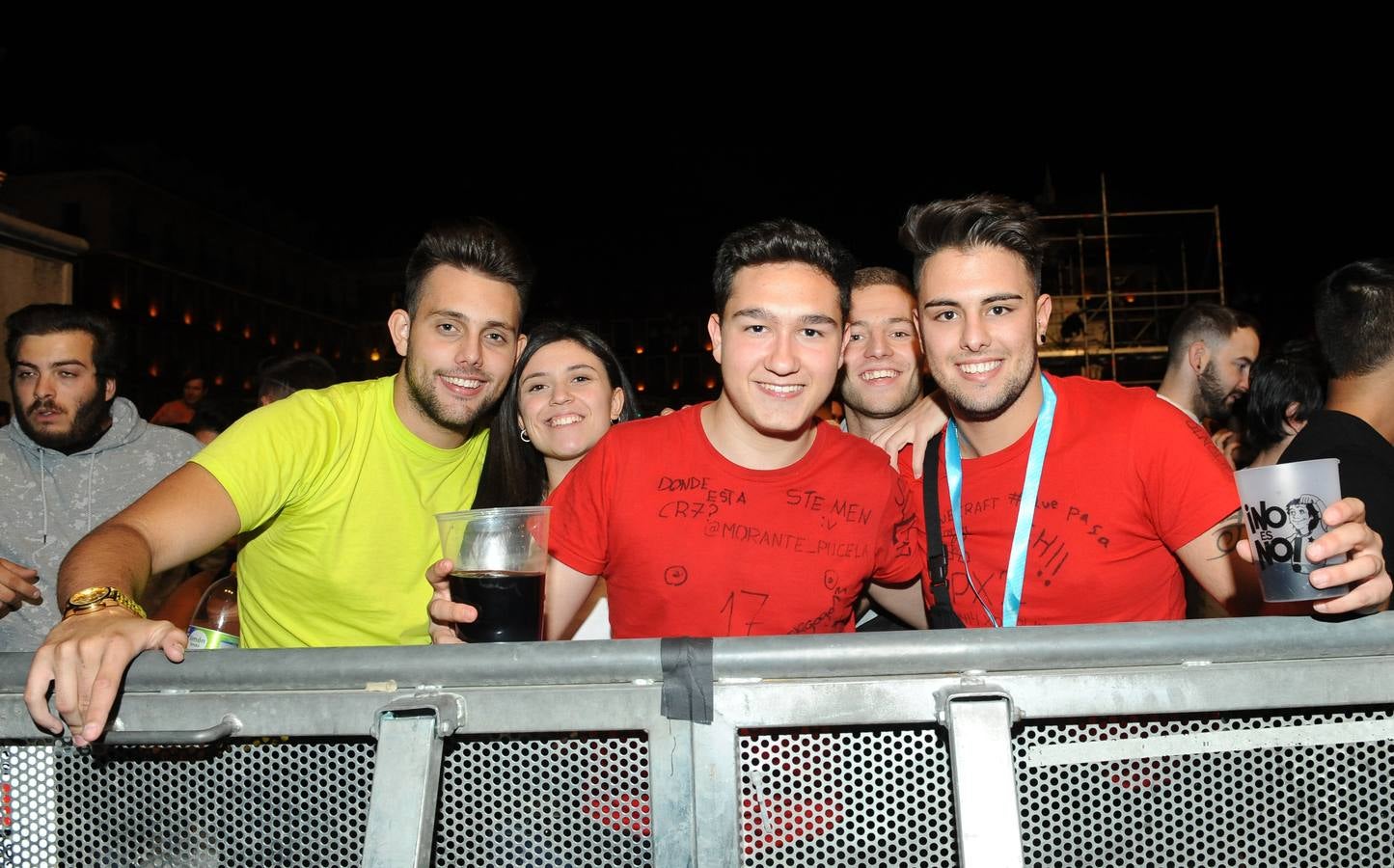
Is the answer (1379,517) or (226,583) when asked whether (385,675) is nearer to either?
(1379,517)

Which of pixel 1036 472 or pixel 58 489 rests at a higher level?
pixel 58 489

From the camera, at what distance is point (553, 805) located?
4.12 feet

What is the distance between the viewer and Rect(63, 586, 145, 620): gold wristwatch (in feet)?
5.13

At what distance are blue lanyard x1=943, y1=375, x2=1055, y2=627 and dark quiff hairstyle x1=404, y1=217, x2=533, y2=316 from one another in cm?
156

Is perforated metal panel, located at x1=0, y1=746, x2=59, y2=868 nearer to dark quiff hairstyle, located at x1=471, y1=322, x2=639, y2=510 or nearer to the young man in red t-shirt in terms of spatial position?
the young man in red t-shirt

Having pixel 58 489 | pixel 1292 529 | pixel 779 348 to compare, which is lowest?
pixel 1292 529

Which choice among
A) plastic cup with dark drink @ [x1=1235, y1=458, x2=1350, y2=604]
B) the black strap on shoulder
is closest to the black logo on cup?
plastic cup with dark drink @ [x1=1235, y1=458, x2=1350, y2=604]

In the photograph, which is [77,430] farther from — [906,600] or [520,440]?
[906,600]

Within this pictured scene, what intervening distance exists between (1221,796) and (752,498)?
1378mm

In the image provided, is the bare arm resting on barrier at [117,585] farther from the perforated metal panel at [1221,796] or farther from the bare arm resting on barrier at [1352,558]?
the bare arm resting on barrier at [1352,558]

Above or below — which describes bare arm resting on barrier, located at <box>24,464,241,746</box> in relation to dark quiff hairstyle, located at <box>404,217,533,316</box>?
below

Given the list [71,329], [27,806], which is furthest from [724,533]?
[71,329]

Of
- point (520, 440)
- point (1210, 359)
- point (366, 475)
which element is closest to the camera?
point (366, 475)

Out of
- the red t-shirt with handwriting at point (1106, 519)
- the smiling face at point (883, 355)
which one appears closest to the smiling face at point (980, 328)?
the red t-shirt with handwriting at point (1106, 519)
